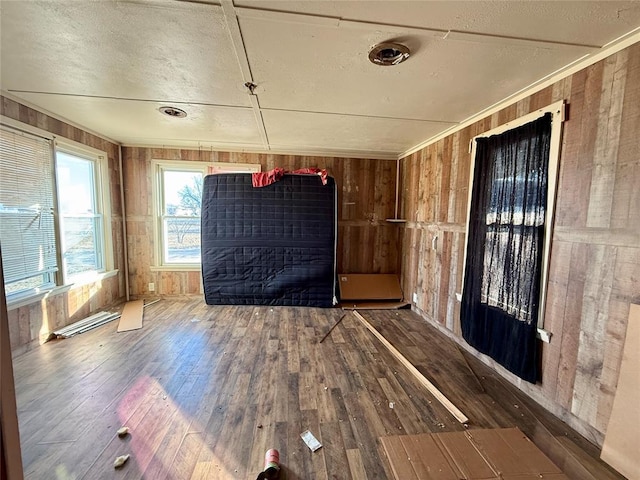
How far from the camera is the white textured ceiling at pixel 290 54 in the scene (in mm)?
1350

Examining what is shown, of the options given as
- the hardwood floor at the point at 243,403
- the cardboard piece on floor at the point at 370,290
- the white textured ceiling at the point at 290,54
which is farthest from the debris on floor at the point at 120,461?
the cardboard piece on floor at the point at 370,290

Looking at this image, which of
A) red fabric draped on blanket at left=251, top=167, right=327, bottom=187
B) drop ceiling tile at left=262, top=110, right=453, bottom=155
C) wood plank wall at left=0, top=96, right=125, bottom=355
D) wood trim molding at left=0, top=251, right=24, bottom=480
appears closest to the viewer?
wood trim molding at left=0, top=251, right=24, bottom=480

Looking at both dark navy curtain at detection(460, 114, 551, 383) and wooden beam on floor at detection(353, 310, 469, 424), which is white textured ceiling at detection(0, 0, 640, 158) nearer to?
dark navy curtain at detection(460, 114, 551, 383)

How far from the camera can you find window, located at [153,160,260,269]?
4.12 metres

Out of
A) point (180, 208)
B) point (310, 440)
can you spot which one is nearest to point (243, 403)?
point (310, 440)

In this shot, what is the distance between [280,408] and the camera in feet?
6.20

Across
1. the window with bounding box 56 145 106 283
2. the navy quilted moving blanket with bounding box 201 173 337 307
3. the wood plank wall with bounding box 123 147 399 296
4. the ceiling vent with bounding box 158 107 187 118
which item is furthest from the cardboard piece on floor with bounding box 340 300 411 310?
the window with bounding box 56 145 106 283

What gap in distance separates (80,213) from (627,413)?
5.09 m

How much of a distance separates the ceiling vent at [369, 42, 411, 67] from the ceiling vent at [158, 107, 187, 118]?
197cm

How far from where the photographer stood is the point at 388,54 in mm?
1688

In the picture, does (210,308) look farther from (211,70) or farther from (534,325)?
(534,325)

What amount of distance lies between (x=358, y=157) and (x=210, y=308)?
3242mm

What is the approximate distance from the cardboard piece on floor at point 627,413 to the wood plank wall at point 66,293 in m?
4.46

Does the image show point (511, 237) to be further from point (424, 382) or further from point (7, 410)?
point (7, 410)
